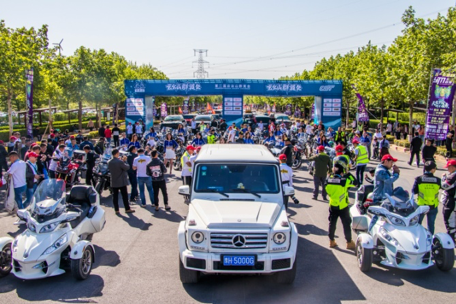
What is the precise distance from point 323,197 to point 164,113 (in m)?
33.5

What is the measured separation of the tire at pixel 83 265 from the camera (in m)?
6.78

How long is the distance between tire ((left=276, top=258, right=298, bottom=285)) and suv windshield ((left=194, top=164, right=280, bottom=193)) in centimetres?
147

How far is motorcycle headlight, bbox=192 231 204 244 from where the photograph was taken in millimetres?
6285

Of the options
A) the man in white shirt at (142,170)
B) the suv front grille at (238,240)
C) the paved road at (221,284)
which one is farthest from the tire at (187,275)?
the man in white shirt at (142,170)

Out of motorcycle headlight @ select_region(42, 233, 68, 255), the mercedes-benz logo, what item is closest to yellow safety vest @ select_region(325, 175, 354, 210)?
the mercedes-benz logo

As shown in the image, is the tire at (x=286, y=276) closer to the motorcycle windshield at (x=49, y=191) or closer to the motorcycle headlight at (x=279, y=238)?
the motorcycle headlight at (x=279, y=238)

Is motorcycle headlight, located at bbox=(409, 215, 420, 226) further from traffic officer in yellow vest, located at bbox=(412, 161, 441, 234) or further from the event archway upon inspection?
the event archway

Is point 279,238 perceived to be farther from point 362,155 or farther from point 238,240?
point 362,155

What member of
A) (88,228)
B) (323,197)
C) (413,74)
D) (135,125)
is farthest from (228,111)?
(88,228)

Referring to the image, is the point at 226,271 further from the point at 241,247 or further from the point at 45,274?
the point at 45,274

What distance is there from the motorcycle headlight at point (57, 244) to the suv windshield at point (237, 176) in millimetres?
2332

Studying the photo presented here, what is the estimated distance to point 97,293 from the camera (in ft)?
21.4

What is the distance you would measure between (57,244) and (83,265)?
574 mm

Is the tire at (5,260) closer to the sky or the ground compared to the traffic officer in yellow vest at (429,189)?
closer to the ground
